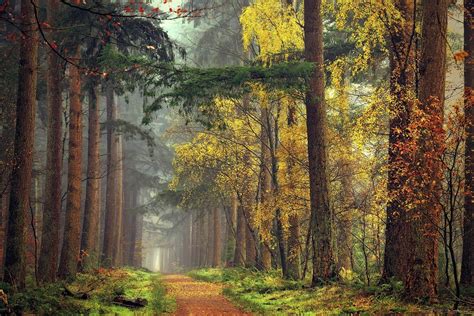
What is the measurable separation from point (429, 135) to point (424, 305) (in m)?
3.12

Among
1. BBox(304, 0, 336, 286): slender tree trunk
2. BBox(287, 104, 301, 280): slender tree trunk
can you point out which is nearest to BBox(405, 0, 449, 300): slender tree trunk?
BBox(304, 0, 336, 286): slender tree trunk

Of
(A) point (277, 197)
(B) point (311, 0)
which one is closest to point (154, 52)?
(B) point (311, 0)

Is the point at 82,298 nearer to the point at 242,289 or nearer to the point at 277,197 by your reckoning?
the point at 242,289

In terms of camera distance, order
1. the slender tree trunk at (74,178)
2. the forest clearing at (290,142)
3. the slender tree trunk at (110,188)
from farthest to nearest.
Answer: the slender tree trunk at (110,188) → the slender tree trunk at (74,178) → the forest clearing at (290,142)

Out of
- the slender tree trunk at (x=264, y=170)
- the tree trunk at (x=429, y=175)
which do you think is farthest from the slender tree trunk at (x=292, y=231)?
the tree trunk at (x=429, y=175)

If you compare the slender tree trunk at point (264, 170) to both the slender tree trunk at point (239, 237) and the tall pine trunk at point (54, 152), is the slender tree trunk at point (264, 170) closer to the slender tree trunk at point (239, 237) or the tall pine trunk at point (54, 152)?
the slender tree trunk at point (239, 237)

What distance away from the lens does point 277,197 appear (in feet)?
54.8

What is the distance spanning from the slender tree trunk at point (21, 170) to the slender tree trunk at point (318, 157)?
7141 mm

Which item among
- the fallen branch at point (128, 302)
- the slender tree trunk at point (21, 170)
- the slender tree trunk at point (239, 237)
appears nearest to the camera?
the slender tree trunk at point (21, 170)

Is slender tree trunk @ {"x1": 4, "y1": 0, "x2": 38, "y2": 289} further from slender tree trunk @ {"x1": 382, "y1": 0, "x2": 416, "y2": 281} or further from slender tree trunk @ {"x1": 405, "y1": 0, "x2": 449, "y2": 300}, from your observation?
slender tree trunk @ {"x1": 382, "y1": 0, "x2": 416, "y2": 281}

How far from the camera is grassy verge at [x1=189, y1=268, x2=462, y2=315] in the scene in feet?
29.0

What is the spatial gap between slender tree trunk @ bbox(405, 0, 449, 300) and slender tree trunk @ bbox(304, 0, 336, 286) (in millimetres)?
4091

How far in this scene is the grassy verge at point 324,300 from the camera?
883 centimetres

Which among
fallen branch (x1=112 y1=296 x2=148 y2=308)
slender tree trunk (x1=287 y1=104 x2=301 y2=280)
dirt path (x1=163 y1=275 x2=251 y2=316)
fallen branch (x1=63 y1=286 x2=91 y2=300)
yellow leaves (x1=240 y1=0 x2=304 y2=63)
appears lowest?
dirt path (x1=163 y1=275 x2=251 y2=316)
